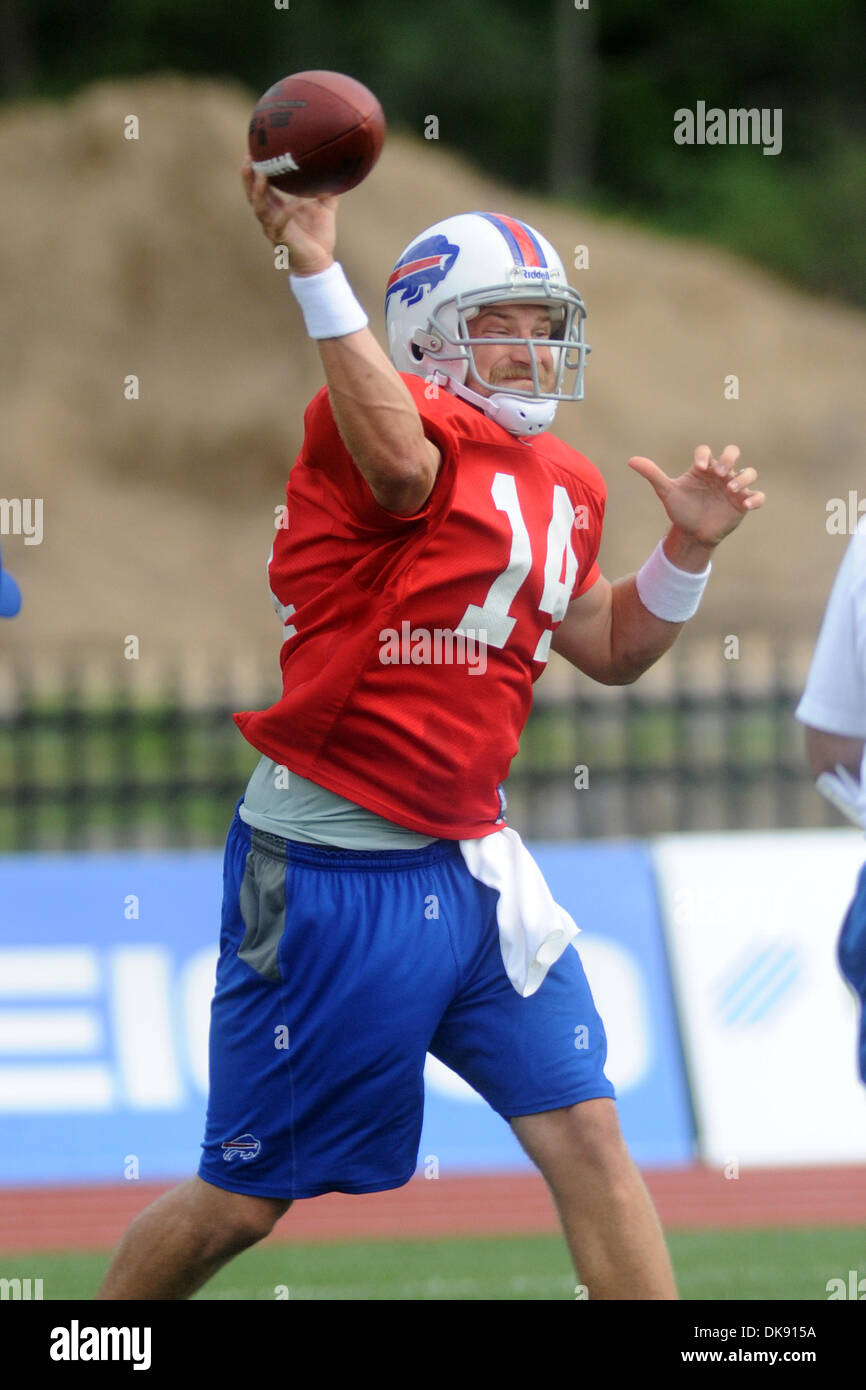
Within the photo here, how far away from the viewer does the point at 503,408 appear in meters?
3.12

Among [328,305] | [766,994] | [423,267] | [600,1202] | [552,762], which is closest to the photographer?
[328,305]

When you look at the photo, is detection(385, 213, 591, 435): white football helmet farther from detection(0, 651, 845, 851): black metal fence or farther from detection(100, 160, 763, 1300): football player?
detection(0, 651, 845, 851): black metal fence

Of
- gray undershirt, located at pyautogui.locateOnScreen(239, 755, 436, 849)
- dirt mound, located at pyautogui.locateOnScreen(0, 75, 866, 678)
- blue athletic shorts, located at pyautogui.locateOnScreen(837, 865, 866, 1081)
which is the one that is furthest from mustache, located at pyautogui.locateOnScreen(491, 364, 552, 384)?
dirt mound, located at pyautogui.locateOnScreen(0, 75, 866, 678)

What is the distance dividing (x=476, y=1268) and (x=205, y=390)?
588 inches

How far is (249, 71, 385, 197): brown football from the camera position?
2766mm

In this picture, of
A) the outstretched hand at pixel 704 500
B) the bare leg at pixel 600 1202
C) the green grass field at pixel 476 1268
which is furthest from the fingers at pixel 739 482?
the green grass field at pixel 476 1268

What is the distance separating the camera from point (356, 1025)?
3037mm

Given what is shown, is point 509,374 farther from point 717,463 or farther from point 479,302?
point 717,463

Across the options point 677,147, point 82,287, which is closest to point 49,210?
point 82,287

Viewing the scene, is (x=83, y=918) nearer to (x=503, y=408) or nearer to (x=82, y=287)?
(x=503, y=408)

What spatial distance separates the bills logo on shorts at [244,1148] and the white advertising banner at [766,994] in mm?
2829

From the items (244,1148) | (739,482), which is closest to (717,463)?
(739,482)

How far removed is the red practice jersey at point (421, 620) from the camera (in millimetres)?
3010

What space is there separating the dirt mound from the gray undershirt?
1398 cm
